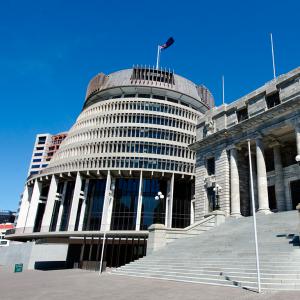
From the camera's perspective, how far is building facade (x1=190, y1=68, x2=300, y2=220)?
107 feet

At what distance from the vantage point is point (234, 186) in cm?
3619

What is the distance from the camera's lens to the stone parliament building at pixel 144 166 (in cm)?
3684

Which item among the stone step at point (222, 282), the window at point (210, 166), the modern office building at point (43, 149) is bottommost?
the stone step at point (222, 282)

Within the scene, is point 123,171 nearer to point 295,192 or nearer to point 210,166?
point 210,166

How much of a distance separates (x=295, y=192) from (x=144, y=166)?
117ft

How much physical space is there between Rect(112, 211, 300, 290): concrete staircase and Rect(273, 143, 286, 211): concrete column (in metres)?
6.53

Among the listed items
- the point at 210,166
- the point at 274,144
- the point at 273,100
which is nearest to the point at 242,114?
the point at 273,100

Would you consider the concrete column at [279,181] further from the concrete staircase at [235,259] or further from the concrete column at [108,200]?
the concrete column at [108,200]

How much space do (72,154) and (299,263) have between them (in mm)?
62664

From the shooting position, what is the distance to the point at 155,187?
66.9 m

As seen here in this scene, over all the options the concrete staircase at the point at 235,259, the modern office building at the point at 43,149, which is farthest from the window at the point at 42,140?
the concrete staircase at the point at 235,259

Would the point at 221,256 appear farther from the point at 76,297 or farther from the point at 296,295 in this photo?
the point at 76,297

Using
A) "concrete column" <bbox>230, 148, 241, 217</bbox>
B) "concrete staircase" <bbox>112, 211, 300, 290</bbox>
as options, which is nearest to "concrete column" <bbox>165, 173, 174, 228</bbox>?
"concrete column" <bbox>230, 148, 241, 217</bbox>

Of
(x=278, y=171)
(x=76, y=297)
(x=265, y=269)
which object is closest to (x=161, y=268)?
(x=265, y=269)
